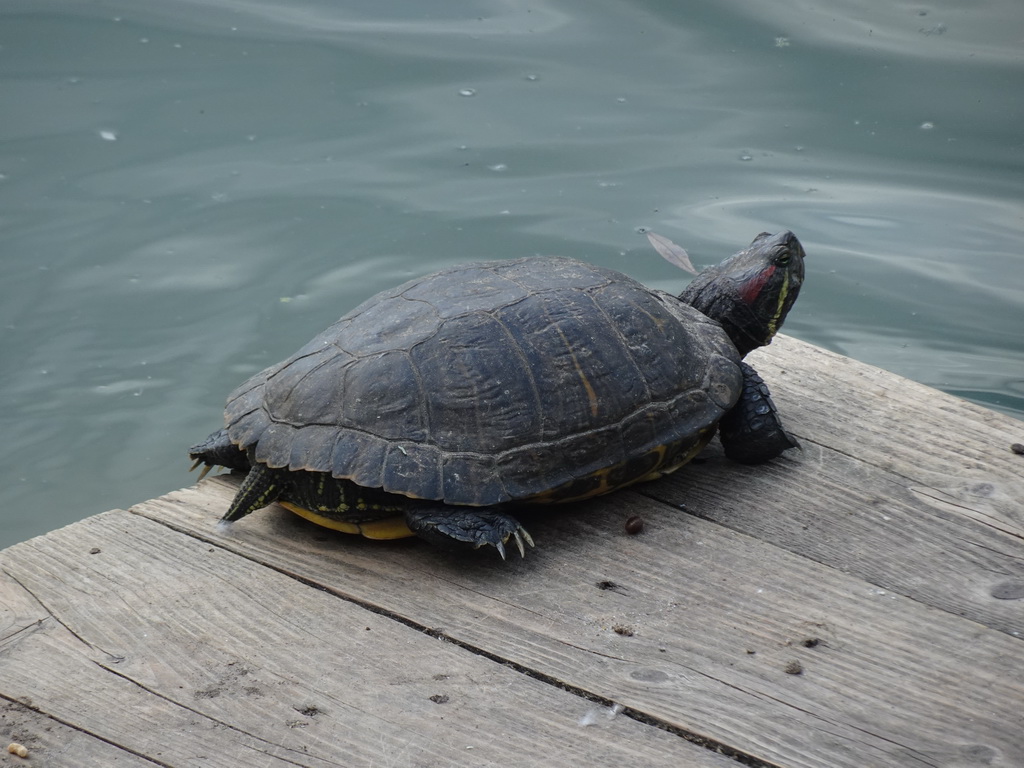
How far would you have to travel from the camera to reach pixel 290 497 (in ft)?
9.53

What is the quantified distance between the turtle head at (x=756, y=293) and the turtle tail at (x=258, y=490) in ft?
5.48

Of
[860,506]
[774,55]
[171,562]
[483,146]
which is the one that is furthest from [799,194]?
[171,562]

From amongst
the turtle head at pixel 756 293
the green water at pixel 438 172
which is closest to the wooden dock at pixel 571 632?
the turtle head at pixel 756 293

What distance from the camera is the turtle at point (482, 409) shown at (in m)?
2.73

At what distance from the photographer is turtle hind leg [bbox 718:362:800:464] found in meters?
3.17

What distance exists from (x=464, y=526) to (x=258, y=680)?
0.71 metres

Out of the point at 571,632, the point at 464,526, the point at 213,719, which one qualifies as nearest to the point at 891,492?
the point at 571,632

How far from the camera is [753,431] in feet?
10.4

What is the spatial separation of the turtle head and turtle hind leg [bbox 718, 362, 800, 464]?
0.40 m

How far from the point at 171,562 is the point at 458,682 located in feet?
3.10

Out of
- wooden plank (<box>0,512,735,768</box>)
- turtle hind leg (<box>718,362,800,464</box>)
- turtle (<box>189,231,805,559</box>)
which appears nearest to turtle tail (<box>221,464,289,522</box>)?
turtle (<box>189,231,805,559</box>)

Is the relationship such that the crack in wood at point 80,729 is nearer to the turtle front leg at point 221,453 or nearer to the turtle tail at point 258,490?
the turtle tail at point 258,490

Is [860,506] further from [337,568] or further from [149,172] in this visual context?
[149,172]

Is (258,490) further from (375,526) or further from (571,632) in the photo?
(571,632)
